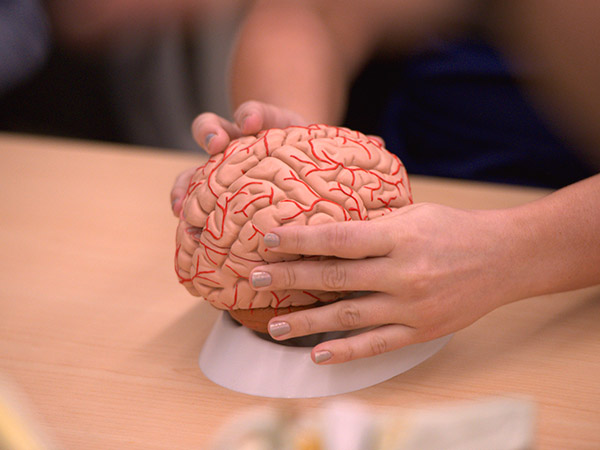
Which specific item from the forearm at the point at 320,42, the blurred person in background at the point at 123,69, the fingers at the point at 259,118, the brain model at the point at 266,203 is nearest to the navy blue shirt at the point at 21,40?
the blurred person in background at the point at 123,69

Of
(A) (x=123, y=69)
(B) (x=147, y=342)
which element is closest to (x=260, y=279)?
(B) (x=147, y=342)

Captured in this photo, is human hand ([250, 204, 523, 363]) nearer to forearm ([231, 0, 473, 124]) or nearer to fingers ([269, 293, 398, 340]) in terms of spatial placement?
fingers ([269, 293, 398, 340])

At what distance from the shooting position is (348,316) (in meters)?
0.81

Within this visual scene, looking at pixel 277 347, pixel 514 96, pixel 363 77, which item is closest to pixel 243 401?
pixel 277 347

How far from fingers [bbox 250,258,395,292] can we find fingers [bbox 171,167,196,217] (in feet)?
0.84

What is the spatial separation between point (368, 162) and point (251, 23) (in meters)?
0.86

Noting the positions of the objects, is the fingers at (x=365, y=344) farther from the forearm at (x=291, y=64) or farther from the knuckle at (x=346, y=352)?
the forearm at (x=291, y=64)

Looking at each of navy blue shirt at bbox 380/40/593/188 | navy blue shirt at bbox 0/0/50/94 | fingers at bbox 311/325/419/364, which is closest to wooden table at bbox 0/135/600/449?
fingers at bbox 311/325/419/364

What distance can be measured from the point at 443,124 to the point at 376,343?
2.90 feet

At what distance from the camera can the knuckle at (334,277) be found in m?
0.79

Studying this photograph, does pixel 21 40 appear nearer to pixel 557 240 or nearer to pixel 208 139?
pixel 208 139

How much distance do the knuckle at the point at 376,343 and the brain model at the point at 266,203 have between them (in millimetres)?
74

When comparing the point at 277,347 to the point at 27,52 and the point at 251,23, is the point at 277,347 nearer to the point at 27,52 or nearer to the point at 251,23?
the point at 251,23

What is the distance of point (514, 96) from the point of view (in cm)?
151
